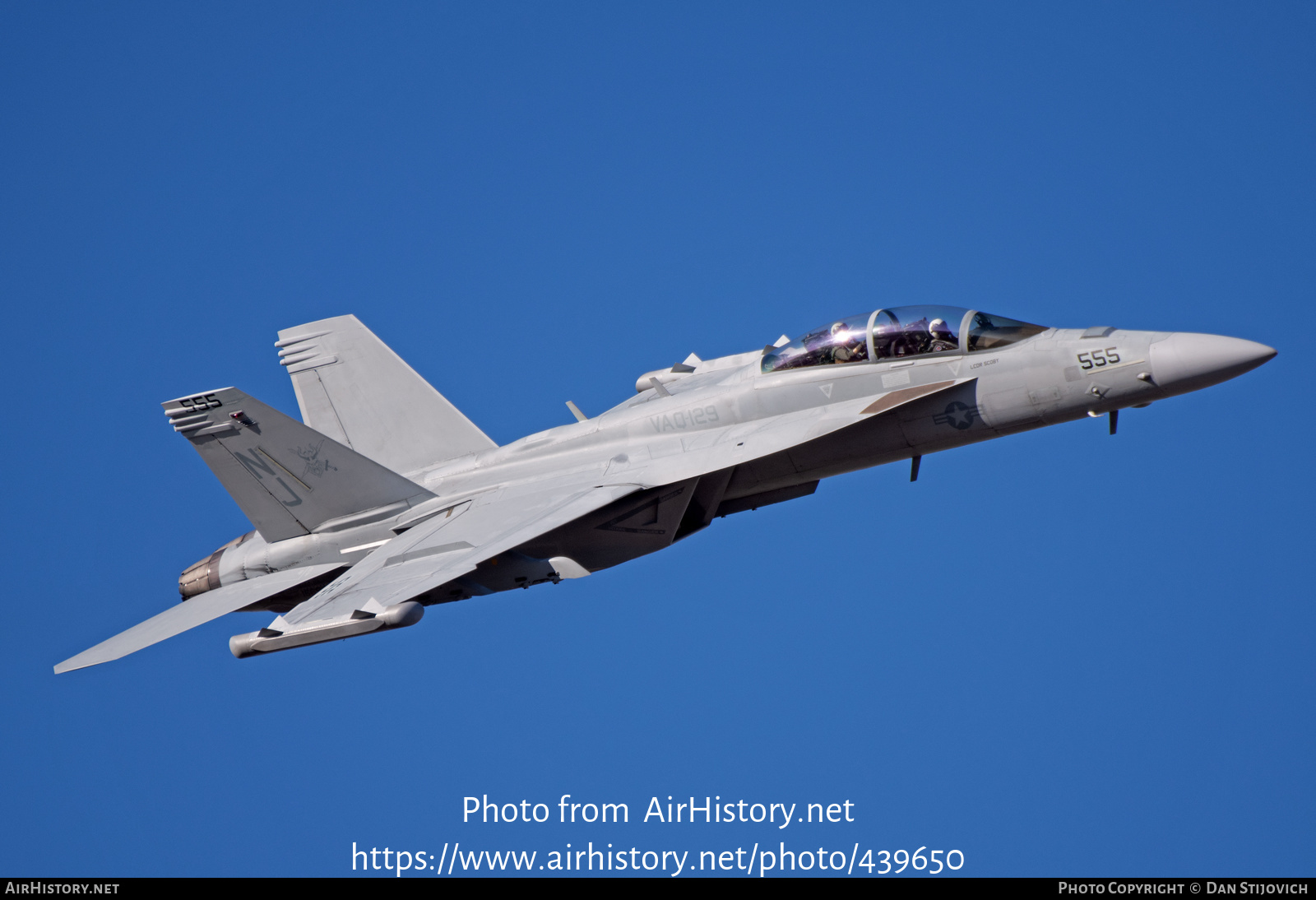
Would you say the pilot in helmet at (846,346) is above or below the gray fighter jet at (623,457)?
above

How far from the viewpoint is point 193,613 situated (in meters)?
14.6

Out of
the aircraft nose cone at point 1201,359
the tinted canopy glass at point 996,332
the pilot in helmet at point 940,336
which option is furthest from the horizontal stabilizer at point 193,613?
the aircraft nose cone at point 1201,359

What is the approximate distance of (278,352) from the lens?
1830cm

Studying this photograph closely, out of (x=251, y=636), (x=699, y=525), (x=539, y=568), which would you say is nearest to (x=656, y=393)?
(x=699, y=525)

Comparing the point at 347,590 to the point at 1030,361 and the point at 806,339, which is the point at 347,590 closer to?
the point at 806,339

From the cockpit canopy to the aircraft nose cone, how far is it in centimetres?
123

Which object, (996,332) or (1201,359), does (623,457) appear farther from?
(1201,359)

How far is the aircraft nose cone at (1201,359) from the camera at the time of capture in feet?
39.9

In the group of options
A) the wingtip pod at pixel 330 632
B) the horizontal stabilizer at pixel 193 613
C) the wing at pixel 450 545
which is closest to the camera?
the wingtip pod at pixel 330 632

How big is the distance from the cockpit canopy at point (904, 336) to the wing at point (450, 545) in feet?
7.78

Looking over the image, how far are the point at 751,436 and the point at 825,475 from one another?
1.03m

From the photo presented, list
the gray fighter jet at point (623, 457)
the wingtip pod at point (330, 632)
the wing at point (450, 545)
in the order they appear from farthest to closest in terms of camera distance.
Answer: the gray fighter jet at point (623, 457)
the wing at point (450, 545)
the wingtip pod at point (330, 632)

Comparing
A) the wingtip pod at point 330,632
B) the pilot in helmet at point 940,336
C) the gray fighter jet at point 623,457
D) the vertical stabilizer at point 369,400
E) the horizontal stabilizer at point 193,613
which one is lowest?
the wingtip pod at point 330,632

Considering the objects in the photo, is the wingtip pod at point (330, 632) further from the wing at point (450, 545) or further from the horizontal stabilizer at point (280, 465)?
the horizontal stabilizer at point (280, 465)
